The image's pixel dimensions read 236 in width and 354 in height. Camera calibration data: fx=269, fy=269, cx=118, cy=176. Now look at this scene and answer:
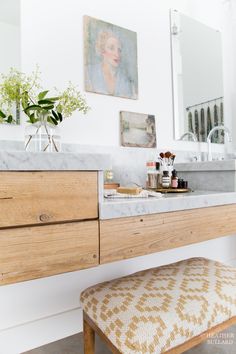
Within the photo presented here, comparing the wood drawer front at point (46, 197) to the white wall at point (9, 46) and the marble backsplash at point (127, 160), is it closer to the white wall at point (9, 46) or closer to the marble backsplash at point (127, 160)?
the marble backsplash at point (127, 160)

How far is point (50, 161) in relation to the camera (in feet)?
2.34

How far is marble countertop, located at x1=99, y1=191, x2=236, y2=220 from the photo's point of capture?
0.81 m

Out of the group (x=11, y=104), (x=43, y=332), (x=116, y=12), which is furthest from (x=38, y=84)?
(x=43, y=332)

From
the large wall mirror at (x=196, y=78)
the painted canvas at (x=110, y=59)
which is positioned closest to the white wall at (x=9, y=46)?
the painted canvas at (x=110, y=59)

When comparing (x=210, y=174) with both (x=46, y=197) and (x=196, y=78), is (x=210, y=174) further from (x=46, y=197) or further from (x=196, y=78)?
(x=46, y=197)

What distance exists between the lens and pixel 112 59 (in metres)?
1.53

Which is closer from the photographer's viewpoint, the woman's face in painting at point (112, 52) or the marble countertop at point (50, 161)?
the marble countertop at point (50, 161)

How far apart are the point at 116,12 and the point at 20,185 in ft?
4.42

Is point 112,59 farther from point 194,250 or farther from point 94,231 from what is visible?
point 194,250

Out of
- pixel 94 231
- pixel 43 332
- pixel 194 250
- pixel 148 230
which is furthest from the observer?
pixel 194 250

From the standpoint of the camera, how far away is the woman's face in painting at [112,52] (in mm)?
1507

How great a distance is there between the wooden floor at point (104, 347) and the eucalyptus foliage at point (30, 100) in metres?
1.09

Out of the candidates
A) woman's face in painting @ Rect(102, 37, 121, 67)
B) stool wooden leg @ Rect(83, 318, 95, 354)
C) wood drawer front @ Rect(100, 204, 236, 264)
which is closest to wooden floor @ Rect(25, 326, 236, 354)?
stool wooden leg @ Rect(83, 318, 95, 354)

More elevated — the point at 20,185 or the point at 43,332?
the point at 20,185
